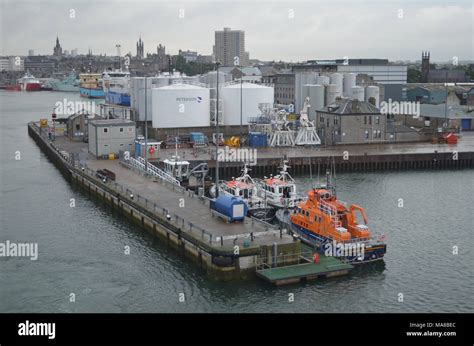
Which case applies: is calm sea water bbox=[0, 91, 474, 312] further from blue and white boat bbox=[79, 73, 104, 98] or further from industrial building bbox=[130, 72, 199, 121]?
blue and white boat bbox=[79, 73, 104, 98]

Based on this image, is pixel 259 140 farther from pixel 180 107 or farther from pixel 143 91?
pixel 143 91

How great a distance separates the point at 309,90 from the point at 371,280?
38889 millimetres

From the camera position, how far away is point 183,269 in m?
22.0

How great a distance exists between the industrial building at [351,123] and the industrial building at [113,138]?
15440 mm

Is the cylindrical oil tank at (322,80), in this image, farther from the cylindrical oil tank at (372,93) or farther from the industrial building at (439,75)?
the industrial building at (439,75)

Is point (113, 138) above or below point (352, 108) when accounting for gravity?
below

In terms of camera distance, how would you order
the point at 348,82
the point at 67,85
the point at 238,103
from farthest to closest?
the point at 67,85
the point at 348,82
the point at 238,103

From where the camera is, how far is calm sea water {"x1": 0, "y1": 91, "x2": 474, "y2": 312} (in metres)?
19.0

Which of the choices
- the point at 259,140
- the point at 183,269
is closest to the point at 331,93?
the point at 259,140

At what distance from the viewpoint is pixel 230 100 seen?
174 feet

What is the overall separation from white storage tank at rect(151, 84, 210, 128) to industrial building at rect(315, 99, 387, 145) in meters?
9.25

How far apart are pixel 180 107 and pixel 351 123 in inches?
510

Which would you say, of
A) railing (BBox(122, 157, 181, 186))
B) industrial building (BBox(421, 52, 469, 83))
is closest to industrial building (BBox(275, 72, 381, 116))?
railing (BBox(122, 157, 181, 186))

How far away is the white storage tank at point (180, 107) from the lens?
49875mm
